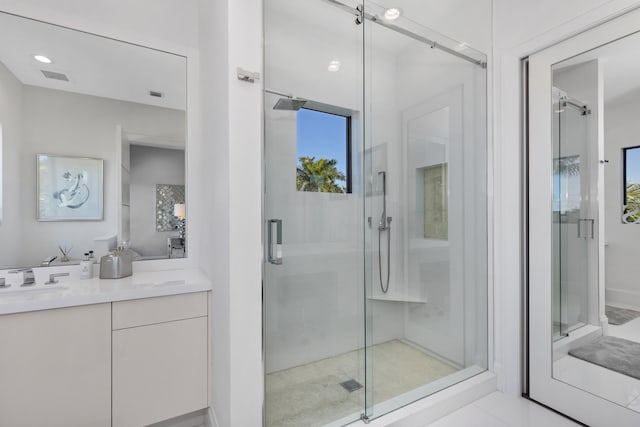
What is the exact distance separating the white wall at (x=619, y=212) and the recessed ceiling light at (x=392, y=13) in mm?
1350

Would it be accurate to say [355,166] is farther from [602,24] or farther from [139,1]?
[139,1]

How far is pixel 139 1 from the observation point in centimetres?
201

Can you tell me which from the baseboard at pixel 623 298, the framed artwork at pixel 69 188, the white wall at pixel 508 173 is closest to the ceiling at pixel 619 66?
the white wall at pixel 508 173

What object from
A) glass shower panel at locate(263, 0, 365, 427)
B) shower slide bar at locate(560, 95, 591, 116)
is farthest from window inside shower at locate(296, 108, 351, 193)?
shower slide bar at locate(560, 95, 591, 116)

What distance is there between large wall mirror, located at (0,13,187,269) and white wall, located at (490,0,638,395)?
7.37 feet

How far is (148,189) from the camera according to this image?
6.88 ft

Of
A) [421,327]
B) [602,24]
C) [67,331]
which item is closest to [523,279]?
[421,327]

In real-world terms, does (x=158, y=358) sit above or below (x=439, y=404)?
above

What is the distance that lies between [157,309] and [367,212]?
1.36 m

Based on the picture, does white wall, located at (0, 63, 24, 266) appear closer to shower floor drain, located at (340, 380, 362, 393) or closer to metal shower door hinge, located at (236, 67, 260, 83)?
metal shower door hinge, located at (236, 67, 260, 83)

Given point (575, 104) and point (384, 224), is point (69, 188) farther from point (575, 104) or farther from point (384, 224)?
point (575, 104)

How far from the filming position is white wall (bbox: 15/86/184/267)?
1.75m

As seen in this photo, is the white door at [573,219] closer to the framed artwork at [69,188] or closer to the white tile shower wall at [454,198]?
the white tile shower wall at [454,198]

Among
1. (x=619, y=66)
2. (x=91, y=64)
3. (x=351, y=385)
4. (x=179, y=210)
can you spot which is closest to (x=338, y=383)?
(x=351, y=385)
